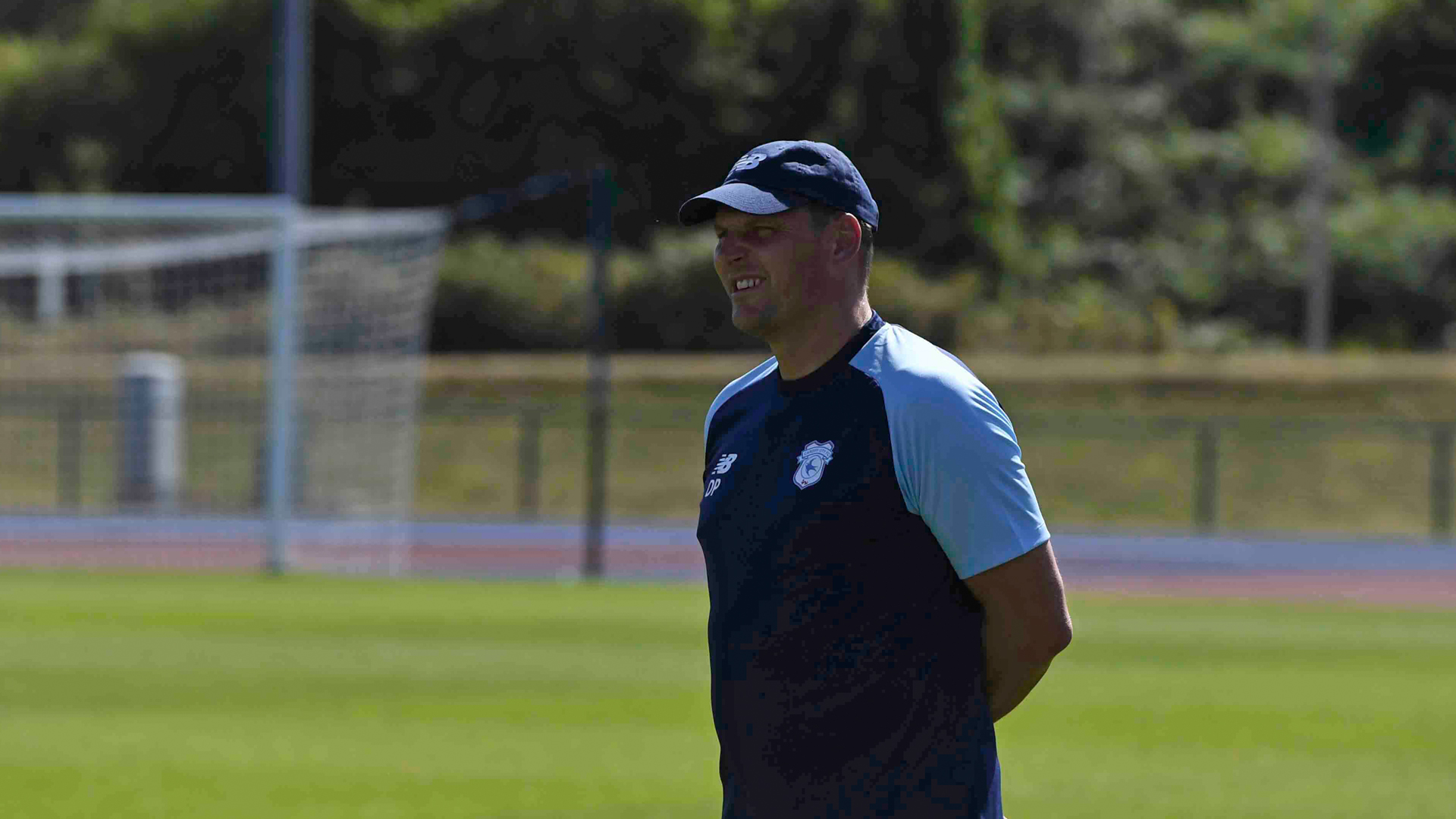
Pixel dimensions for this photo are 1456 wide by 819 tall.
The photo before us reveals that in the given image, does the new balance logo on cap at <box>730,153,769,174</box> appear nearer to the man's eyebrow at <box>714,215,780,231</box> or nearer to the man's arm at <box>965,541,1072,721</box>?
the man's eyebrow at <box>714,215,780,231</box>

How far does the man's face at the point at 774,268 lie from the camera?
12.5ft

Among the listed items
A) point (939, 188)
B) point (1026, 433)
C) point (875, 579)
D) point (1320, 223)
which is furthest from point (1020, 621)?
point (1320, 223)

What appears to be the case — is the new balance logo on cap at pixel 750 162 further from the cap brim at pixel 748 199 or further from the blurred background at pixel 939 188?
the blurred background at pixel 939 188

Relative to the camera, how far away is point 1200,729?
Result: 11.8 meters

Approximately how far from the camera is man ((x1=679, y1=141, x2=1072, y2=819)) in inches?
146

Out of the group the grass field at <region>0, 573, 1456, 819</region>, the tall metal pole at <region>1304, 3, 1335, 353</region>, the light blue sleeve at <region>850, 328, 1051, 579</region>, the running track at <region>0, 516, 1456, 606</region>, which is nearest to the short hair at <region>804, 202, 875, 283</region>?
the light blue sleeve at <region>850, 328, 1051, 579</region>

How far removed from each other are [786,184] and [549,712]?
8.76m

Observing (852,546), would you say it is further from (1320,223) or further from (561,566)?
(1320,223)

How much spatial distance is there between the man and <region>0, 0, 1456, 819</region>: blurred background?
17.5 ft

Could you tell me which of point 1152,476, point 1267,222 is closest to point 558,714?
point 1152,476

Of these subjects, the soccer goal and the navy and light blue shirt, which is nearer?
the navy and light blue shirt

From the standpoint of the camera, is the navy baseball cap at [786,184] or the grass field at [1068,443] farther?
the grass field at [1068,443]

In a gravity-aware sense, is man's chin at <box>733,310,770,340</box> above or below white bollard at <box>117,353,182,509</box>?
above

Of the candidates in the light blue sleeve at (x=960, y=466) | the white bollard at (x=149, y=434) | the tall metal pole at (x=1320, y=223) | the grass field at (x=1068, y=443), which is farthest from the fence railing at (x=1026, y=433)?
the light blue sleeve at (x=960, y=466)
